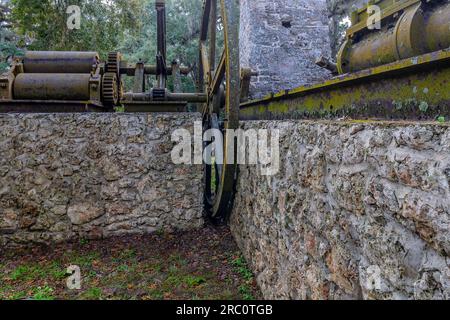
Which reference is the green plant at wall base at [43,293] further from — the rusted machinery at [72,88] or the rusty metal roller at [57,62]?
the rusty metal roller at [57,62]

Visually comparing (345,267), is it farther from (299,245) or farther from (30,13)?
(30,13)

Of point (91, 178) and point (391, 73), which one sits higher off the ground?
point (391, 73)

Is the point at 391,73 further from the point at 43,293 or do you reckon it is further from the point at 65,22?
the point at 65,22

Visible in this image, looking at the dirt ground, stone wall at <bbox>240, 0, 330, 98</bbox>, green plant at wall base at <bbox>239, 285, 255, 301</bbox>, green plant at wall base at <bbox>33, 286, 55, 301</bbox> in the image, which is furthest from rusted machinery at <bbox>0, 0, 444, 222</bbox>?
green plant at wall base at <bbox>33, 286, 55, 301</bbox>

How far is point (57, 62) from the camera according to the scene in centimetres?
428

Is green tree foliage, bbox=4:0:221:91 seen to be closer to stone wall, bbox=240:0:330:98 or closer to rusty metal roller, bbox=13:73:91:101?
stone wall, bbox=240:0:330:98

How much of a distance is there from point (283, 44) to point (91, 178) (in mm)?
4828

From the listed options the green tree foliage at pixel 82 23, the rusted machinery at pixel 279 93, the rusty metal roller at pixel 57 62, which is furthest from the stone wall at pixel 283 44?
the rusty metal roller at pixel 57 62

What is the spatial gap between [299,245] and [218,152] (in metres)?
2.33

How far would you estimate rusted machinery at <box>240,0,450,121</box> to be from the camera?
1140 millimetres

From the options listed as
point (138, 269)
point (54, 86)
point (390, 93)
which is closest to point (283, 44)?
point (54, 86)

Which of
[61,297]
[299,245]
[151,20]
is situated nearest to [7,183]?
[61,297]

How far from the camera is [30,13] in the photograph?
313 inches

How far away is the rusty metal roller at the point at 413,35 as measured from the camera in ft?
4.96
